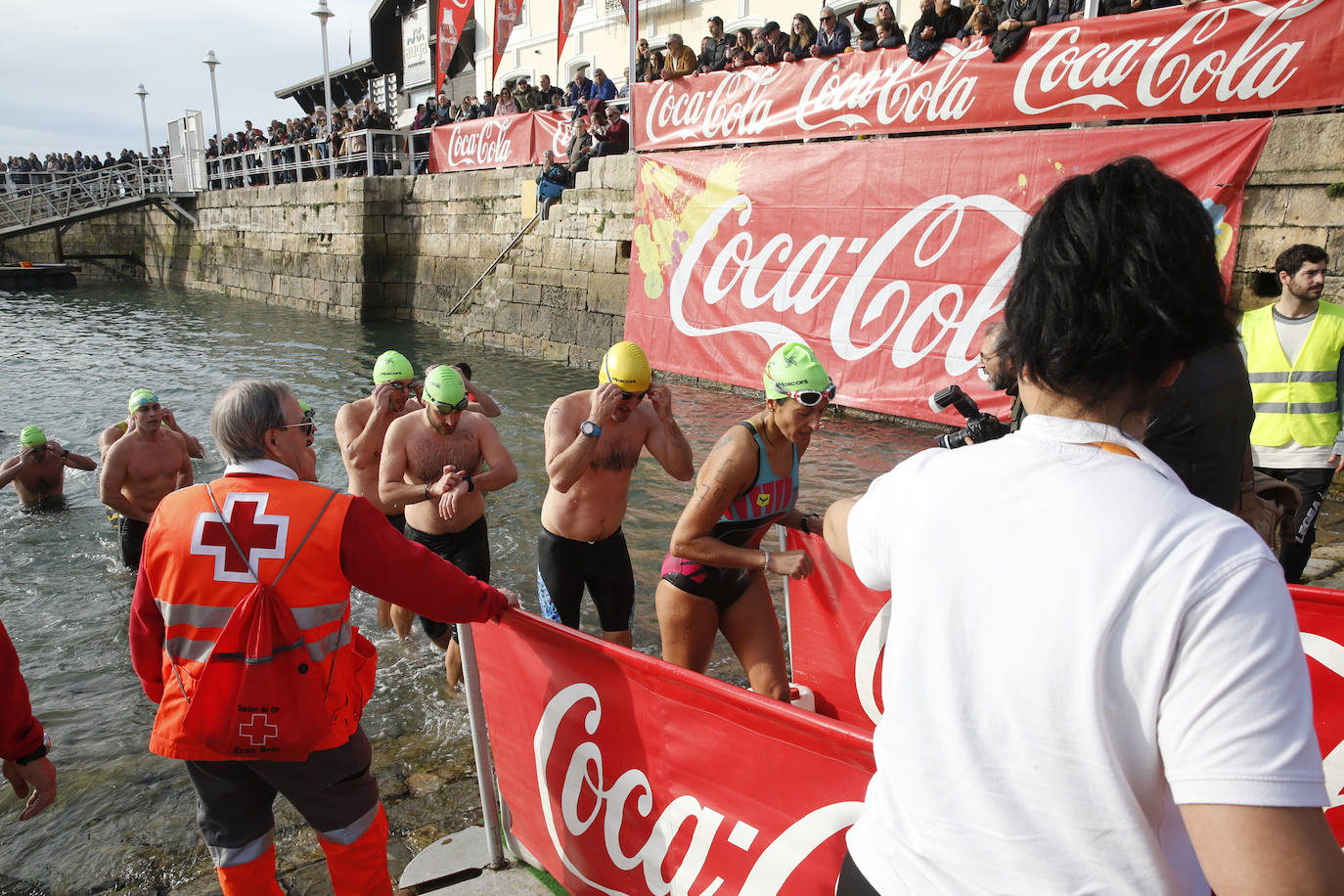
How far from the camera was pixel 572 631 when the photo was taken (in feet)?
8.30

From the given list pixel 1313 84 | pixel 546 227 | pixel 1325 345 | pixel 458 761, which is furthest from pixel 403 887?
pixel 546 227

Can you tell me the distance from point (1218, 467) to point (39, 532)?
31.4 feet

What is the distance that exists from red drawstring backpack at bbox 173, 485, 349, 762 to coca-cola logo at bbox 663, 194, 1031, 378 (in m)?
7.43

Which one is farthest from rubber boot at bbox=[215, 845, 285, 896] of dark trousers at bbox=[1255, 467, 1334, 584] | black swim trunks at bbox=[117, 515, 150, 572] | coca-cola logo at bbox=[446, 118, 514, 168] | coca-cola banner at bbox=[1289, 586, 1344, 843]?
coca-cola logo at bbox=[446, 118, 514, 168]

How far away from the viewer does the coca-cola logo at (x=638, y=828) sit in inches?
82.9

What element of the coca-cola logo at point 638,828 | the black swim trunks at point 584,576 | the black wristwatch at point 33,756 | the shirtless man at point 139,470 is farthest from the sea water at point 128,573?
the coca-cola logo at point 638,828

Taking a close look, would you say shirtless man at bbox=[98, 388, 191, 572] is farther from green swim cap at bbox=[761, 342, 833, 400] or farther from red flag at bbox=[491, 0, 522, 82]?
red flag at bbox=[491, 0, 522, 82]

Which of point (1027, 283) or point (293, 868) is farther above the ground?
point (1027, 283)

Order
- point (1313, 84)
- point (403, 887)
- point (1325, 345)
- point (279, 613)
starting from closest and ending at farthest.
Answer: point (279, 613) < point (403, 887) < point (1325, 345) < point (1313, 84)

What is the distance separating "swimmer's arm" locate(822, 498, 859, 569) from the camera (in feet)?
4.68

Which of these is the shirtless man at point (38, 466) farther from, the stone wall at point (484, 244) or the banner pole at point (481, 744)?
the stone wall at point (484, 244)

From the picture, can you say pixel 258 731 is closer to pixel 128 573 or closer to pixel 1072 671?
pixel 1072 671

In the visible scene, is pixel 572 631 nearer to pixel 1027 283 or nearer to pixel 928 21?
pixel 1027 283

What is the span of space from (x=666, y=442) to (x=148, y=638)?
2.58 meters
